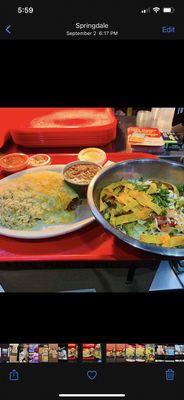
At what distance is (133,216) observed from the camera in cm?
161

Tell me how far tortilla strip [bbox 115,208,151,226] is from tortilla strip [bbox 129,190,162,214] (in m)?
0.03

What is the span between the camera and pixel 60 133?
2178mm

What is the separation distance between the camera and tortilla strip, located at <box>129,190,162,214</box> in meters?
A: 1.68

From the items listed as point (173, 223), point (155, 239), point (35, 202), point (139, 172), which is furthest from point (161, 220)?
point (35, 202)

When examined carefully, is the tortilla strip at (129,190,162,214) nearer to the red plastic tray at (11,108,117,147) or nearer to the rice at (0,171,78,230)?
the rice at (0,171,78,230)

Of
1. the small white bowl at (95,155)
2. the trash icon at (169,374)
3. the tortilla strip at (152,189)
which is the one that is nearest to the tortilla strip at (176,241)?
the tortilla strip at (152,189)

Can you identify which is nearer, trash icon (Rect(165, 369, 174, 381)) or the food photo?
trash icon (Rect(165, 369, 174, 381))

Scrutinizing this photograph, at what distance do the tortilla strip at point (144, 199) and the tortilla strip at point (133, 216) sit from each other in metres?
0.03

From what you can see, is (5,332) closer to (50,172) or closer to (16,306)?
(16,306)

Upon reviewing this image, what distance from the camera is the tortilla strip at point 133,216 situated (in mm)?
1579

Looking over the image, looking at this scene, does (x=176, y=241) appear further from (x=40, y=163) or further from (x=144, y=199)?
(x=40, y=163)
